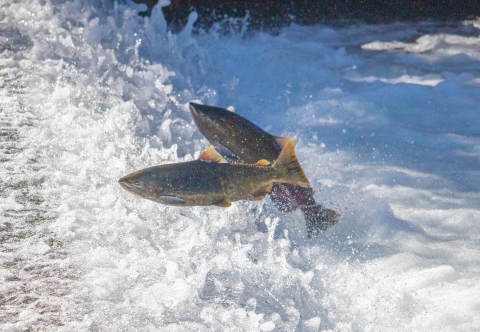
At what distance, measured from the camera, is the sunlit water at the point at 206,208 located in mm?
2072

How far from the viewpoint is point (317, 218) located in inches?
113

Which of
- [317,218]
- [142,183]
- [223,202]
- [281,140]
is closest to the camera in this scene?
[142,183]

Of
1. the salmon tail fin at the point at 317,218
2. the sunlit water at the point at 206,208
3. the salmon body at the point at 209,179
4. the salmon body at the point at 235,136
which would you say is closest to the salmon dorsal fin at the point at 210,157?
the salmon body at the point at 209,179

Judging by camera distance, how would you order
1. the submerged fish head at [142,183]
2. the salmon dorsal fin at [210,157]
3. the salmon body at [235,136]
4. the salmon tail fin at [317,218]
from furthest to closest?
the salmon tail fin at [317,218] → the salmon body at [235,136] → the salmon dorsal fin at [210,157] → the submerged fish head at [142,183]

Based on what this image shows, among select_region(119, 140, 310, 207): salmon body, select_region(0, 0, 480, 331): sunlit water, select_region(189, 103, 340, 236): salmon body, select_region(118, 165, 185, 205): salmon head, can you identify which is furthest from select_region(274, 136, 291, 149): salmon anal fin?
select_region(118, 165, 185, 205): salmon head

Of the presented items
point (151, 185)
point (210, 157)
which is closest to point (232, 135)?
point (210, 157)

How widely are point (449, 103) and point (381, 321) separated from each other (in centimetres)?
473

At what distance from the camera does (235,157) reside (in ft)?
8.61

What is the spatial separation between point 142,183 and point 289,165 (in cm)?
60

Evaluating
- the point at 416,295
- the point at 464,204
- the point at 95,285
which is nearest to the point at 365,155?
the point at 464,204

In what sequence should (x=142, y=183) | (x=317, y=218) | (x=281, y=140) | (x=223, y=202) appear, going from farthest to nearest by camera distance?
(x=317, y=218) < (x=281, y=140) < (x=223, y=202) < (x=142, y=183)

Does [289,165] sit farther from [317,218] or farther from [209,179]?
[317,218]

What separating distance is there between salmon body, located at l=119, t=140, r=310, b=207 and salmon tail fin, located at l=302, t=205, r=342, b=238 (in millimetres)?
645

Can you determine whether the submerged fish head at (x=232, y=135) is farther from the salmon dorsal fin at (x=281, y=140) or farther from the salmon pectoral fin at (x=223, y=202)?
the salmon pectoral fin at (x=223, y=202)
